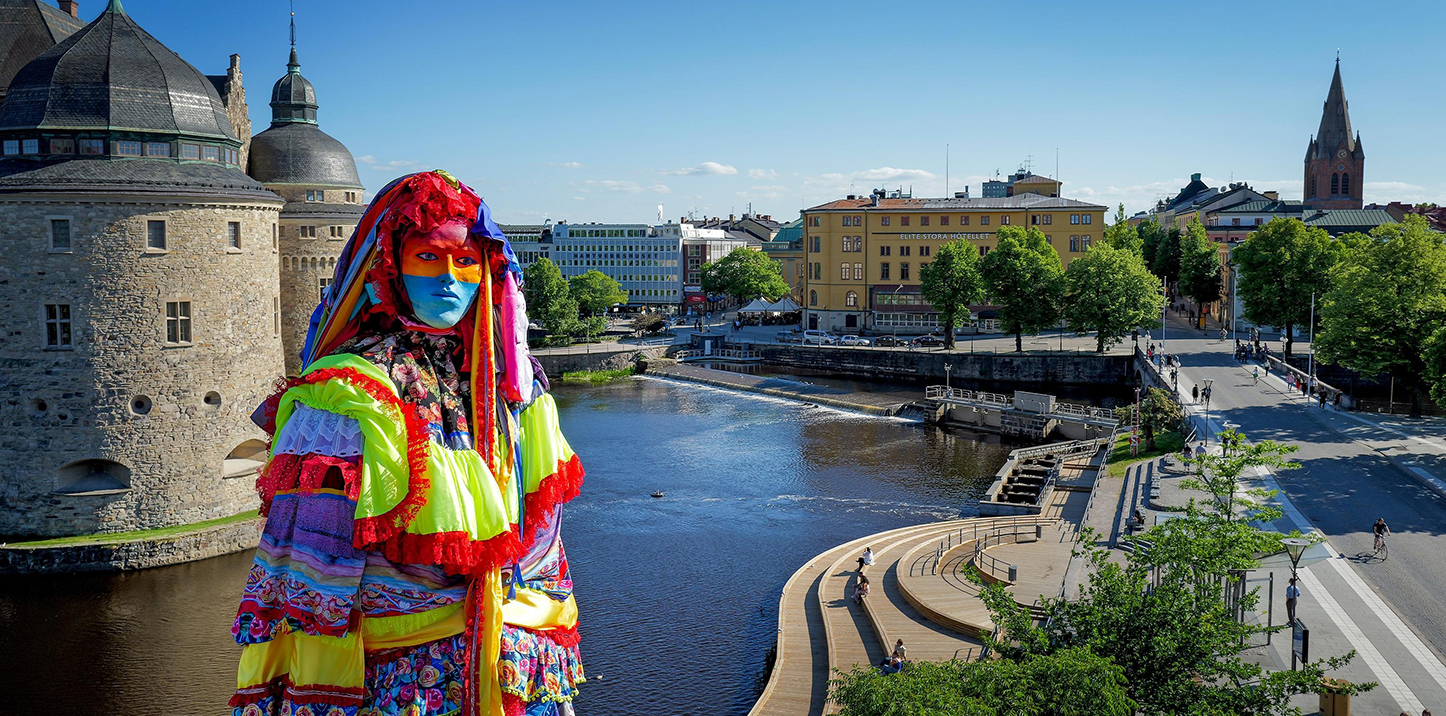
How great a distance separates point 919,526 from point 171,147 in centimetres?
2576

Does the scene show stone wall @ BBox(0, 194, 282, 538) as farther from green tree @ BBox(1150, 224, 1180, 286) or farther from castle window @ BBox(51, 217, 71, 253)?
green tree @ BBox(1150, 224, 1180, 286)

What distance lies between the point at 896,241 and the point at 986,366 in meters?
21.9

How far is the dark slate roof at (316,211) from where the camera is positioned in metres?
45.8

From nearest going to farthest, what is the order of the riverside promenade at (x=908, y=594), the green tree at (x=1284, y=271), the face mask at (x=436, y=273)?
the face mask at (x=436, y=273) → the riverside promenade at (x=908, y=594) → the green tree at (x=1284, y=271)

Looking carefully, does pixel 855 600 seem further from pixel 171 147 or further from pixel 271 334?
pixel 171 147

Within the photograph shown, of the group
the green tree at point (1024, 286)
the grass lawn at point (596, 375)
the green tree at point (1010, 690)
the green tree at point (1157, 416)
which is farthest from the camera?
the grass lawn at point (596, 375)

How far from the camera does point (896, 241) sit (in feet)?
313

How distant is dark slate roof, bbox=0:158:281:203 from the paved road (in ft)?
106

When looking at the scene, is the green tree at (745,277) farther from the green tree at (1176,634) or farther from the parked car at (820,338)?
the green tree at (1176,634)

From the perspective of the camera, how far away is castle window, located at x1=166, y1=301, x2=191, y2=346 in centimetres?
3294

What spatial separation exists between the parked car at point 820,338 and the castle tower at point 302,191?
44.7 metres

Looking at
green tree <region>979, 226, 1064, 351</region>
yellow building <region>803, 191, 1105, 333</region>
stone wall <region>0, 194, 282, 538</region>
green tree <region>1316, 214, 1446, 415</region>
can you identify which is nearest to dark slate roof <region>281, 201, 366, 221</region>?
stone wall <region>0, 194, 282, 538</region>

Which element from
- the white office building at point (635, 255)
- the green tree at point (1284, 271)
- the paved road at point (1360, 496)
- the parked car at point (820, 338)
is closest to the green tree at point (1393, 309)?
the paved road at point (1360, 496)

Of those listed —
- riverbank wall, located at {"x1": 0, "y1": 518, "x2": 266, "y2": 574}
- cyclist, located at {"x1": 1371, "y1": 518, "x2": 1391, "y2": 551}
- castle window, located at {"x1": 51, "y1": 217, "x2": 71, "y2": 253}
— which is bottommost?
riverbank wall, located at {"x1": 0, "y1": 518, "x2": 266, "y2": 574}
